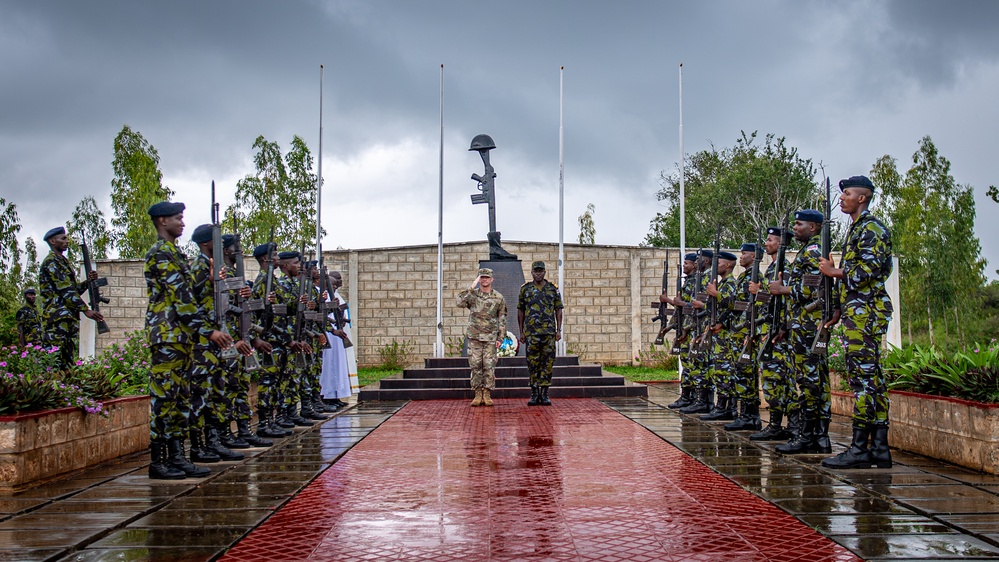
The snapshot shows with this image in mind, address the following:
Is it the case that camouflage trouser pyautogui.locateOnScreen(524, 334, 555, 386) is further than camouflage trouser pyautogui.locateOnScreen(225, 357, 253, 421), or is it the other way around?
camouflage trouser pyautogui.locateOnScreen(524, 334, 555, 386)

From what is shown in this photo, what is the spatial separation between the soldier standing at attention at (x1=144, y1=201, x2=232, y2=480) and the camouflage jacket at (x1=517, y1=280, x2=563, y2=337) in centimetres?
591

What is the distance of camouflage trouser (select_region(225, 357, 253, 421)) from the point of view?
7523 millimetres

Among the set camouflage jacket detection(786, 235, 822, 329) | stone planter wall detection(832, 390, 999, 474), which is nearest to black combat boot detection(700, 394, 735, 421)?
stone planter wall detection(832, 390, 999, 474)

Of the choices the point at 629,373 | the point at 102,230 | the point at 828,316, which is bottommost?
the point at 629,373

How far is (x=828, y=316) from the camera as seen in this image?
6535mm

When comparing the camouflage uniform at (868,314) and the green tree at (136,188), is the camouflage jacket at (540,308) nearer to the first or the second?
the camouflage uniform at (868,314)

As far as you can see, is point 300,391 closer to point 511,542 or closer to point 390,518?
point 390,518

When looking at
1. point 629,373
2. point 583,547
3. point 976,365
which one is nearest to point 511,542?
point 583,547

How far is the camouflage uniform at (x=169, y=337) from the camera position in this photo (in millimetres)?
6074

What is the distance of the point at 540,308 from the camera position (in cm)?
1162

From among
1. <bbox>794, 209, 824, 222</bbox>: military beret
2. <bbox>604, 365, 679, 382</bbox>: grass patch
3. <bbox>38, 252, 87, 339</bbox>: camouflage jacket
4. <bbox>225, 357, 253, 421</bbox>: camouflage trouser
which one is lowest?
<bbox>604, 365, 679, 382</bbox>: grass patch

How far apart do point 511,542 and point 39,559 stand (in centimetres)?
216

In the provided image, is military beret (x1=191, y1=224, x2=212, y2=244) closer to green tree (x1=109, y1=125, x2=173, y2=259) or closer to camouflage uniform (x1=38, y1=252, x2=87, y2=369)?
camouflage uniform (x1=38, y1=252, x2=87, y2=369)

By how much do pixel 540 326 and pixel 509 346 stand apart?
3.59 m
